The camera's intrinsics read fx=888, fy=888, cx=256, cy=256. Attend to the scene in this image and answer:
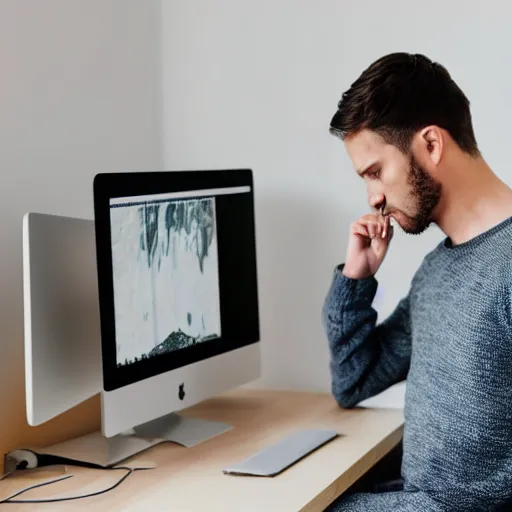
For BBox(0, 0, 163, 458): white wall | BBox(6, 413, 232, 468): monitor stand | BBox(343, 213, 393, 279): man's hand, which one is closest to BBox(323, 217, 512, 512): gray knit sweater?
BBox(343, 213, 393, 279): man's hand

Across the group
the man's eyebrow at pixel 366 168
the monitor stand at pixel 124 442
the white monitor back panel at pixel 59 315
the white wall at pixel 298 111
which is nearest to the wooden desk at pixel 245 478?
the monitor stand at pixel 124 442

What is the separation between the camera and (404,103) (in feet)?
5.19

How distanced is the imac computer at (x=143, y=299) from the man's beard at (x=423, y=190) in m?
0.44

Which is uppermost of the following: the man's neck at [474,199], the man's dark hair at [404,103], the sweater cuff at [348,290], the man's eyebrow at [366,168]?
the man's dark hair at [404,103]

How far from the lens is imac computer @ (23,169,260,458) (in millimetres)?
1508

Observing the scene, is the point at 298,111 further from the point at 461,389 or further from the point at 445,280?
the point at 461,389

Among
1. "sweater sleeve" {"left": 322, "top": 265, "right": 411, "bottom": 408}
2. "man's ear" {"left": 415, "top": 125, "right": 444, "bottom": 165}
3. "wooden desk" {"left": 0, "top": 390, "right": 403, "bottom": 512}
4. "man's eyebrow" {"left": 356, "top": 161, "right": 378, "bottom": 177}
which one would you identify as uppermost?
"man's ear" {"left": 415, "top": 125, "right": 444, "bottom": 165}

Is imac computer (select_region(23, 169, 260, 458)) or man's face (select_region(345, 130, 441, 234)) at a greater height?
man's face (select_region(345, 130, 441, 234))

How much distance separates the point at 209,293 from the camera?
1834mm

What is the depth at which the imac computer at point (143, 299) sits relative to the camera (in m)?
1.51

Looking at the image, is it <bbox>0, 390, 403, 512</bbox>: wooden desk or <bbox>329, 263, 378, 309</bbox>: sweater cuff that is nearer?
<bbox>0, 390, 403, 512</bbox>: wooden desk

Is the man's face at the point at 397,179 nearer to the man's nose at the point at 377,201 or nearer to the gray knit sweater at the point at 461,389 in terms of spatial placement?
the man's nose at the point at 377,201

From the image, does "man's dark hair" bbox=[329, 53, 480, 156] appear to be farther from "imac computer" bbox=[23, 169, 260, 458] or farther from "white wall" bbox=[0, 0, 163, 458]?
"white wall" bbox=[0, 0, 163, 458]

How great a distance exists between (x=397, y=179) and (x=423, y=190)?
51 mm
